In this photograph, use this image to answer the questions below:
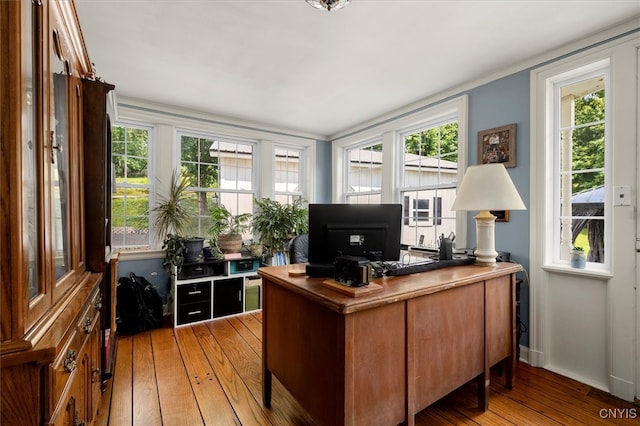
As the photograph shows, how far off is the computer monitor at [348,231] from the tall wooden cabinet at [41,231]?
1168 millimetres

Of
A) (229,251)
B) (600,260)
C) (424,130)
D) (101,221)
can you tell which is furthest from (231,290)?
(600,260)

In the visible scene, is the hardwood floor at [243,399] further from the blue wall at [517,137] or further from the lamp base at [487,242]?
the lamp base at [487,242]

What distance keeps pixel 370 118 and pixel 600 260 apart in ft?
9.69

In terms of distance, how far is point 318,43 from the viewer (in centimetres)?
232

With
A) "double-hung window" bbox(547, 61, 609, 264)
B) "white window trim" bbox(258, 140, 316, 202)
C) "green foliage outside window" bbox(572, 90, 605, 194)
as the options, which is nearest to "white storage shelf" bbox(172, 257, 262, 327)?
"white window trim" bbox(258, 140, 316, 202)

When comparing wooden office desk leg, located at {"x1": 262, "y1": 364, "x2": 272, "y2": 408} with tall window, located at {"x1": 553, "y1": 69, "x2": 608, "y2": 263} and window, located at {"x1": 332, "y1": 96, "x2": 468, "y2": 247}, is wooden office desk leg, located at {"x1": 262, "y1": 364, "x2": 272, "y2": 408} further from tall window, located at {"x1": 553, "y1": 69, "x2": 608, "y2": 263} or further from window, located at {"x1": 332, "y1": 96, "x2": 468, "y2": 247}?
tall window, located at {"x1": 553, "y1": 69, "x2": 608, "y2": 263}

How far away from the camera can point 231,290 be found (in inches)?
144

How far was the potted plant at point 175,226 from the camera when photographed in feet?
11.1

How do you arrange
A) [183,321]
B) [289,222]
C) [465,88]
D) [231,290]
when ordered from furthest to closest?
1. [289,222]
2. [231,290]
3. [183,321]
4. [465,88]

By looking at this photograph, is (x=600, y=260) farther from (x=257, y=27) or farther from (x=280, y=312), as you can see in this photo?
(x=257, y=27)

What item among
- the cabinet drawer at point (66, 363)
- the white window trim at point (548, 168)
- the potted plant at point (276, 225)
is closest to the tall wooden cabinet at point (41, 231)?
the cabinet drawer at point (66, 363)

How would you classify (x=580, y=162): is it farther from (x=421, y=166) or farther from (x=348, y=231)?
(x=348, y=231)

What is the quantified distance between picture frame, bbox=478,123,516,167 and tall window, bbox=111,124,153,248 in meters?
3.86
